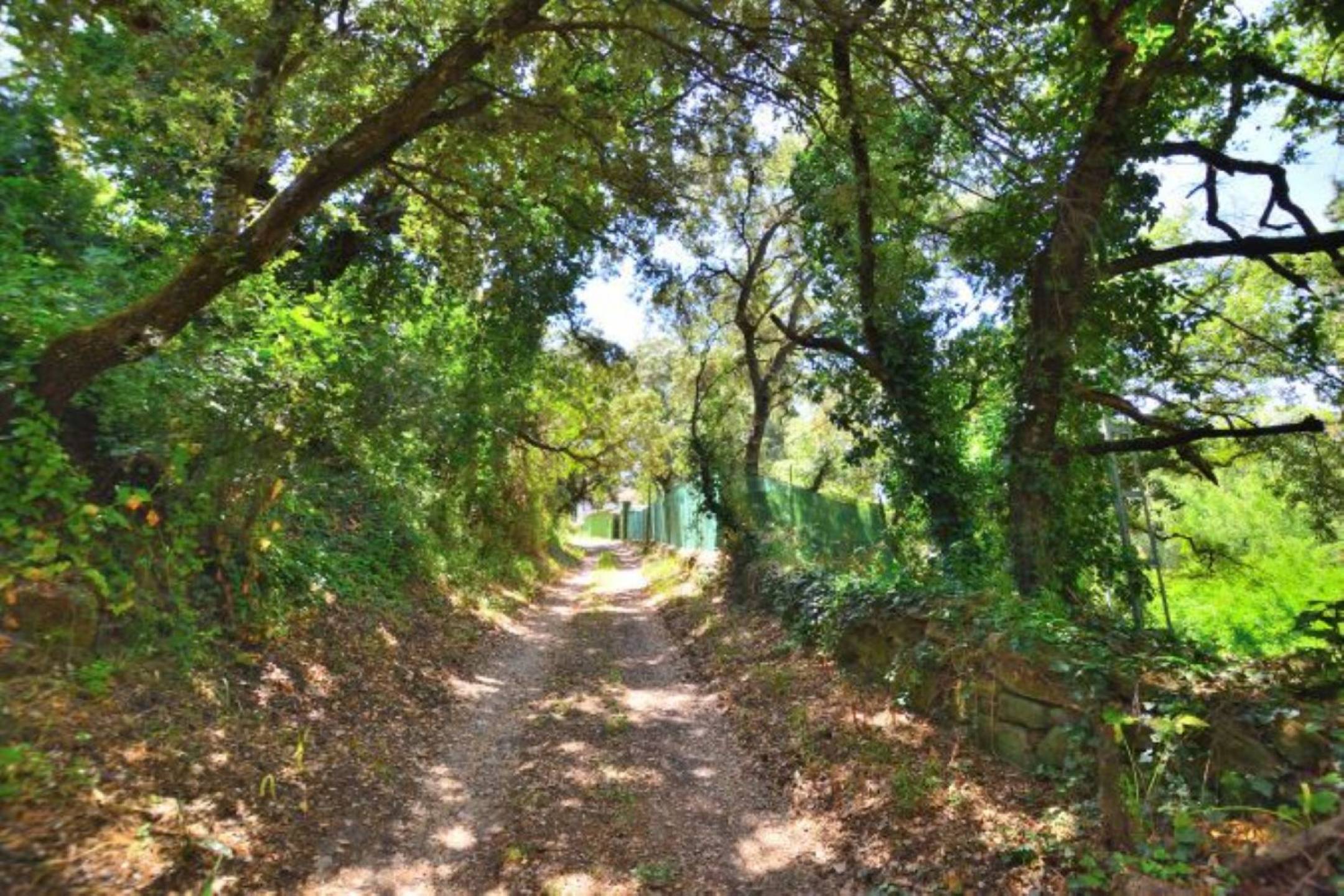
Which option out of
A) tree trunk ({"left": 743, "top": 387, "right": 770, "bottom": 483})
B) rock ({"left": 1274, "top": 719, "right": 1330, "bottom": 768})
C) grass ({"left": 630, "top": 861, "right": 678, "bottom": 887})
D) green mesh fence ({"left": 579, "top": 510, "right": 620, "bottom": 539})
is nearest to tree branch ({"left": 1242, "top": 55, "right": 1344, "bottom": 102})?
rock ({"left": 1274, "top": 719, "right": 1330, "bottom": 768})

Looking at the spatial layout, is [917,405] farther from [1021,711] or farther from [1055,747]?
[1055,747]

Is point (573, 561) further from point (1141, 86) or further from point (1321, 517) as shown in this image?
point (1141, 86)

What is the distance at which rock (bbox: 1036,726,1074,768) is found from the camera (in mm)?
5016

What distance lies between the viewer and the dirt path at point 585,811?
15.4ft

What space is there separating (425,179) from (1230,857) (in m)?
10.0

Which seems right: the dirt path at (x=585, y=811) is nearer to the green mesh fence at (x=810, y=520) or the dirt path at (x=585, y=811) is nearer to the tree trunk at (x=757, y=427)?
the green mesh fence at (x=810, y=520)

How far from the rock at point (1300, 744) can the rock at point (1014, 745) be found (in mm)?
1588

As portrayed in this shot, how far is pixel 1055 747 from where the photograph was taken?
5082 millimetres

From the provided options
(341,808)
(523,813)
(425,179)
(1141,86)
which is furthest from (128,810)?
(1141,86)

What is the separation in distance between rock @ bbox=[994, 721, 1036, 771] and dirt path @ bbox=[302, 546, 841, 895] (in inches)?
55.9

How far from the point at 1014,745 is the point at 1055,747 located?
34cm

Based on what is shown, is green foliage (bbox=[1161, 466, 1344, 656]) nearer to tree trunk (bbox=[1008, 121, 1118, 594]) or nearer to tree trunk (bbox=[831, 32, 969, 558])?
tree trunk (bbox=[1008, 121, 1118, 594])

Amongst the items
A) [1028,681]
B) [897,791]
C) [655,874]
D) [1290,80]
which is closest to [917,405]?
[1290,80]

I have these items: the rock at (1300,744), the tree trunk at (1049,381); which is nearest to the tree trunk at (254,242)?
the tree trunk at (1049,381)
